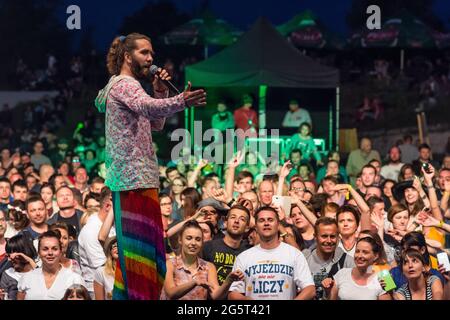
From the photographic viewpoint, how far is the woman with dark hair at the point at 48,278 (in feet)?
28.8

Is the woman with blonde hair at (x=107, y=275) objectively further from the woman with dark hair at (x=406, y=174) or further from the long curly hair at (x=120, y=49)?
the woman with dark hair at (x=406, y=174)

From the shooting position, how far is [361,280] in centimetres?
866

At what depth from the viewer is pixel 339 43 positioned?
25062mm

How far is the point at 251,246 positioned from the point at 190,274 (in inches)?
39.5

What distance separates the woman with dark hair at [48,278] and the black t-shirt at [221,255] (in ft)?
3.61

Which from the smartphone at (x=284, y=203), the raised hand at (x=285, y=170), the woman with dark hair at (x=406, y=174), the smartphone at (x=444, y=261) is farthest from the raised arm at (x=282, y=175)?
the woman with dark hair at (x=406, y=174)

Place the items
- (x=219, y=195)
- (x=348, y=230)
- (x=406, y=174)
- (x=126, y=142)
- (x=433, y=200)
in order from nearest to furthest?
1. (x=126, y=142)
2. (x=348, y=230)
3. (x=219, y=195)
4. (x=433, y=200)
5. (x=406, y=174)

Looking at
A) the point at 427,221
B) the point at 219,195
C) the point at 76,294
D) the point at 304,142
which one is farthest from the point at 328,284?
the point at 304,142

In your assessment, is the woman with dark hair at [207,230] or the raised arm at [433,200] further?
the raised arm at [433,200]

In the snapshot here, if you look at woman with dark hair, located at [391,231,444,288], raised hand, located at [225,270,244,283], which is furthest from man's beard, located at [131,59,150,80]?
woman with dark hair, located at [391,231,444,288]

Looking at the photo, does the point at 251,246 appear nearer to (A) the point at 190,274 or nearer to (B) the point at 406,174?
(A) the point at 190,274

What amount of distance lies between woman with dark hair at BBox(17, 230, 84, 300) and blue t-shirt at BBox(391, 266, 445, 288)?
7.69 feet

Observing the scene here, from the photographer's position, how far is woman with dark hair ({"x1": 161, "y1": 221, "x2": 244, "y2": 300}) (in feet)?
27.6

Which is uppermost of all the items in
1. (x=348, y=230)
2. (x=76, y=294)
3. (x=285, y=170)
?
(x=285, y=170)
